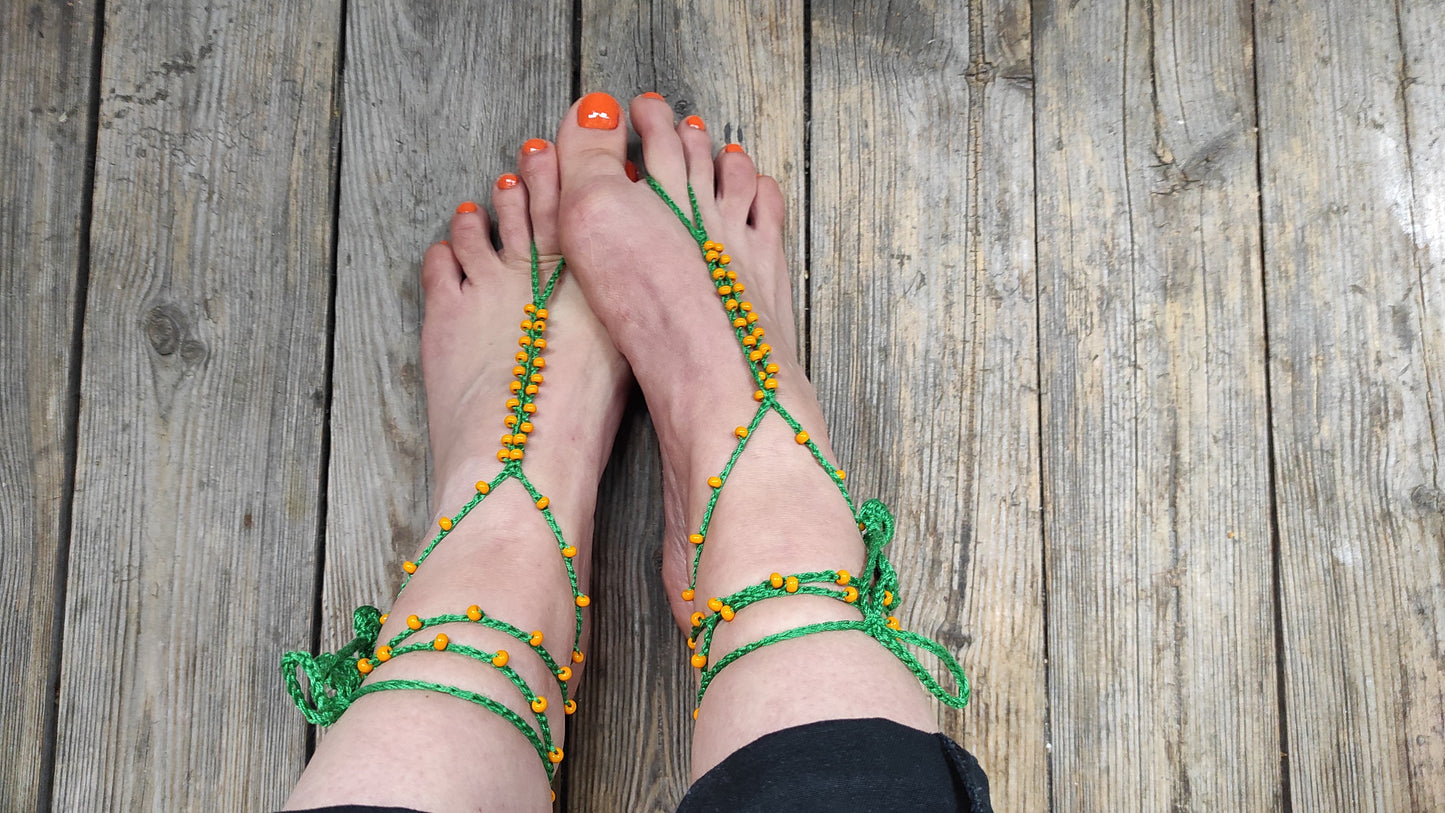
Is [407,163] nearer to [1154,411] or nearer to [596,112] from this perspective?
[596,112]

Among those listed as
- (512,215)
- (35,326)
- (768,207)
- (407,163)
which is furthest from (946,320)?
(35,326)

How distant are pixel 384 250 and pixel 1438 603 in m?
1.09

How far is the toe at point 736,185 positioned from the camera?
35.0 inches

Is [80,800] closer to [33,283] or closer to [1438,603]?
[33,283]

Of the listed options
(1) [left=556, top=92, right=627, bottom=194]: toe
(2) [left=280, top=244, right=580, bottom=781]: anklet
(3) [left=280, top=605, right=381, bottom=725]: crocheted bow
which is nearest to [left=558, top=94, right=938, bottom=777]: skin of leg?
(1) [left=556, top=92, right=627, bottom=194]: toe

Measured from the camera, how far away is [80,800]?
0.81 m

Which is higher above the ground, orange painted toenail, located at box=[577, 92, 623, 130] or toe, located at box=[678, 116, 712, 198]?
orange painted toenail, located at box=[577, 92, 623, 130]

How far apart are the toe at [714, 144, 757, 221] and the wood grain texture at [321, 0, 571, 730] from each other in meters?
0.18

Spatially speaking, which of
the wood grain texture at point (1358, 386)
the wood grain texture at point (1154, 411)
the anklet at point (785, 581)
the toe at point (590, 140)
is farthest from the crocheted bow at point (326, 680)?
the wood grain texture at point (1358, 386)

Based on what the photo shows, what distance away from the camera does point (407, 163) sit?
0.88 m

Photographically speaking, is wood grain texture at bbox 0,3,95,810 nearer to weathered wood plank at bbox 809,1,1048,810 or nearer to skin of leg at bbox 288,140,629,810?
skin of leg at bbox 288,140,629,810

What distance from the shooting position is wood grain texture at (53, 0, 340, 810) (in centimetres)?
81

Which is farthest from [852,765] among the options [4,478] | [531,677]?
[4,478]

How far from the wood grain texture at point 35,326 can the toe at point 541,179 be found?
44 centimetres
